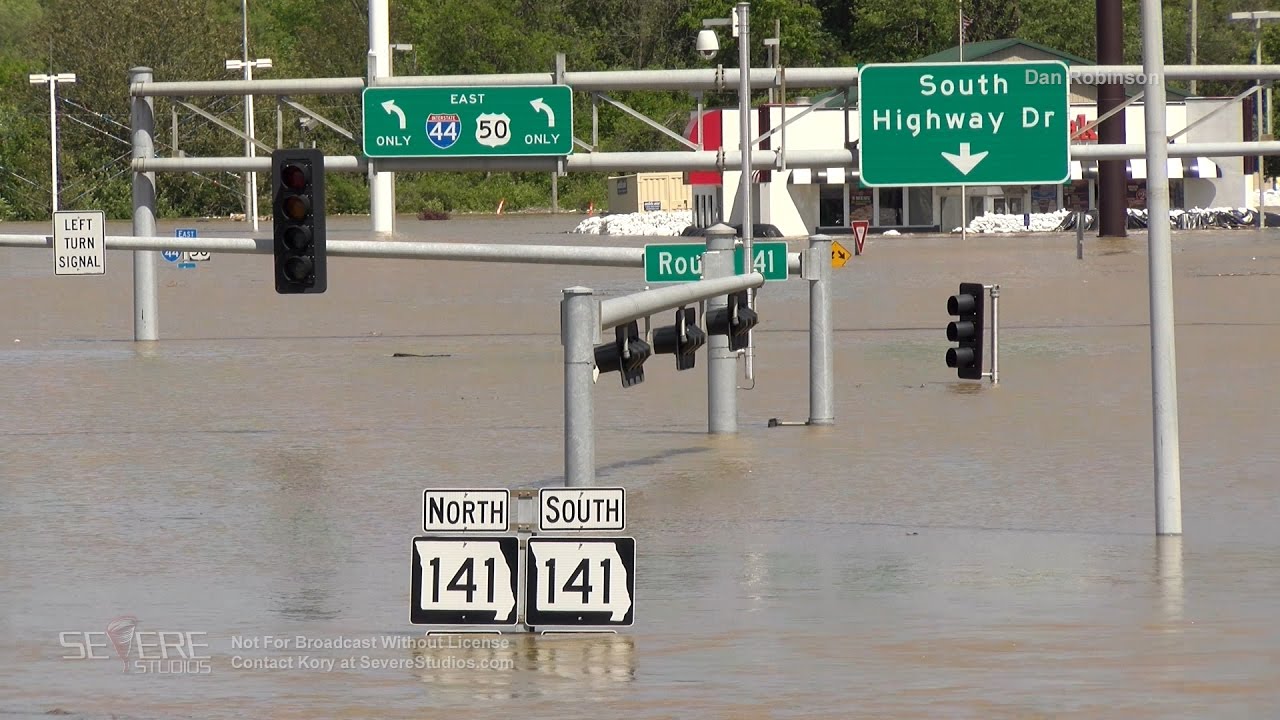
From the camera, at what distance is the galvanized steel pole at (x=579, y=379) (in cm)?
952

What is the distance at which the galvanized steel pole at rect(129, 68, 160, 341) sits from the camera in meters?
28.6

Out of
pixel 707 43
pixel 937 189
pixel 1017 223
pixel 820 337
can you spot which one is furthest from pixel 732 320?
Result: pixel 1017 223

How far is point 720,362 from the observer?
57.3 ft

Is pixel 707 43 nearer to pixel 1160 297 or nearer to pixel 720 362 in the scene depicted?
pixel 720 362

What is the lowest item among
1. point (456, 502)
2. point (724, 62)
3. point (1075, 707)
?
point (1075, 707)

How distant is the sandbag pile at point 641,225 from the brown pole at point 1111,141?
1980 cm

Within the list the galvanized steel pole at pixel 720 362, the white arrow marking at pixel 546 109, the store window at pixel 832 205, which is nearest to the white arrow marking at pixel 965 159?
the white arrow marking at pixel 546 109

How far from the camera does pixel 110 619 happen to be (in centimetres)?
964

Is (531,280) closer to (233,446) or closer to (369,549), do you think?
(233,446)

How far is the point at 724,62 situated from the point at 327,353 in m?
101

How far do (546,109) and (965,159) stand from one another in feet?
18.6

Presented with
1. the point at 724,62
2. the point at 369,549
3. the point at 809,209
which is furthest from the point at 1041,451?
the point at 724,62

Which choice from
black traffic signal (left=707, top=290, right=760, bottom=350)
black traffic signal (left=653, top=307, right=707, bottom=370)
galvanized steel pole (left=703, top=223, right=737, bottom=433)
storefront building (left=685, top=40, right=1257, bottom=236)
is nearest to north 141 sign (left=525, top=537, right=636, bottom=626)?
black traffic signal (left=653, top=307, right=707, bottom=370)

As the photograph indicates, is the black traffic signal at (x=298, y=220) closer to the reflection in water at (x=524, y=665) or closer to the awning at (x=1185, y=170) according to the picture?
the reflection in water at (x=524, y=665)
